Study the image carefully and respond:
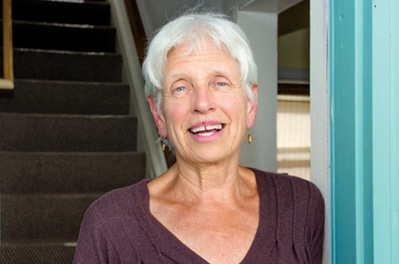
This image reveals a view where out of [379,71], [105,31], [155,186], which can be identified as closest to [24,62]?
[105,31]

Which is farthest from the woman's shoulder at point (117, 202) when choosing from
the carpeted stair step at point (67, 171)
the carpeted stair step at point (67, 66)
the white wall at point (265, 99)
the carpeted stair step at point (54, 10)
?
the carpeted stair step at point (54, 10)

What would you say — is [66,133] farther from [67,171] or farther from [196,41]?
[196,41]

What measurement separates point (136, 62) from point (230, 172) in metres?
2.31

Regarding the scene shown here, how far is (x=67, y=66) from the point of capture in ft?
12.5

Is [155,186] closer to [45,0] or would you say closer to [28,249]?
[28,249]

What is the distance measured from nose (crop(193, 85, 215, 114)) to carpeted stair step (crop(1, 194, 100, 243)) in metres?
1.85

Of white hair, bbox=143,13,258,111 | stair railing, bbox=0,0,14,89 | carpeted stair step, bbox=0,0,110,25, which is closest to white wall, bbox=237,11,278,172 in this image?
white hair, bbox=143,13,258,111

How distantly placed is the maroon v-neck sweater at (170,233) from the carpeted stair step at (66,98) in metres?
2.40

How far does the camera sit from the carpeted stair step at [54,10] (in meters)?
4.15

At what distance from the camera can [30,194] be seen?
2977mm

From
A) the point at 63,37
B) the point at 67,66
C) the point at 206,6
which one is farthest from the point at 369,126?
the point at 63,37

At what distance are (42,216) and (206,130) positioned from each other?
1910 millimetres

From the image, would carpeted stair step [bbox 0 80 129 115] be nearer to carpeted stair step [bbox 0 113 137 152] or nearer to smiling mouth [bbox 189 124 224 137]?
carpeted stair step [bbox 0 113 137 152]

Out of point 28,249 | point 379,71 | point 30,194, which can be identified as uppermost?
point 379,71
